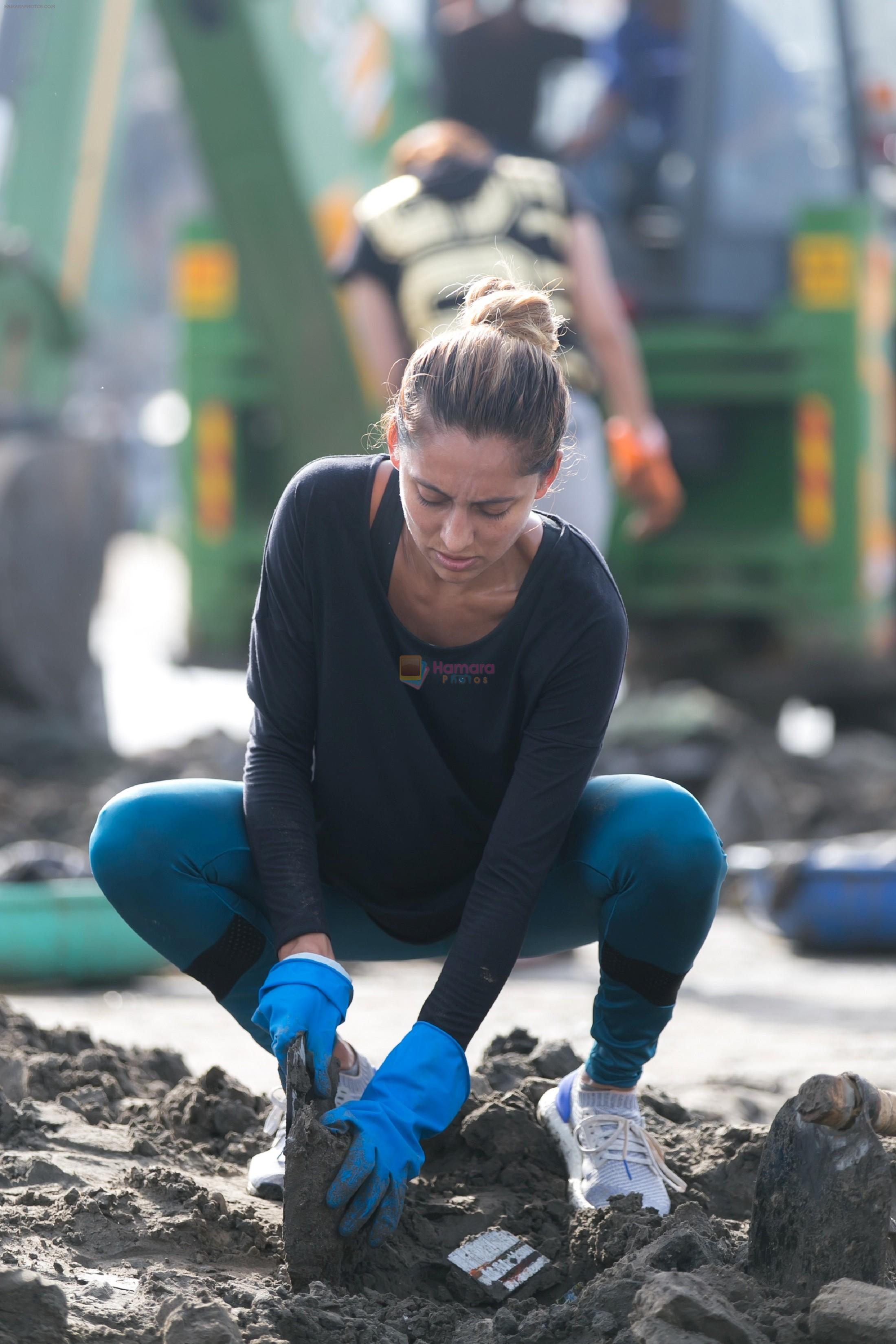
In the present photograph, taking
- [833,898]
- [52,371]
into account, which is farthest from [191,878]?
[52,371]

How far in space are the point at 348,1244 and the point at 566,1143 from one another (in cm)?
44

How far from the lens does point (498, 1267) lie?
192 centimetres

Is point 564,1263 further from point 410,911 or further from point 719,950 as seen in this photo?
point 719,950

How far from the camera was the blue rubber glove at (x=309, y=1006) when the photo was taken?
1.86 meters

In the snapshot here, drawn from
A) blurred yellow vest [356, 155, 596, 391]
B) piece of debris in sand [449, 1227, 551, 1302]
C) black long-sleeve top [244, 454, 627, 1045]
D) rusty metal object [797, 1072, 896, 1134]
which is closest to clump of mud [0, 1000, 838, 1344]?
piece of debris in sand [449, 1227, 551, 1302]

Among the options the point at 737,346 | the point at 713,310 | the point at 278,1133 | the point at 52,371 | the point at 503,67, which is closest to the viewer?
the point at 278,1133

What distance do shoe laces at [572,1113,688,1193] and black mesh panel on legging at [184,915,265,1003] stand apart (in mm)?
475

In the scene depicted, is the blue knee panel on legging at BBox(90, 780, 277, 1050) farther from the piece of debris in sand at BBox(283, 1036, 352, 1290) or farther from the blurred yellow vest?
the blurred yellow vest

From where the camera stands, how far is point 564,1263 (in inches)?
76.5

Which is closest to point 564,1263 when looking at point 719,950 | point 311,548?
point 311,548

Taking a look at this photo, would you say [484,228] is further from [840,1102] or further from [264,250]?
[840,1102]

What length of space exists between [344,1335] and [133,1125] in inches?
28.6

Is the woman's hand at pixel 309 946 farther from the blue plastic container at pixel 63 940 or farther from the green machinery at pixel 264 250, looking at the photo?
the green machinery at pixel 264 250

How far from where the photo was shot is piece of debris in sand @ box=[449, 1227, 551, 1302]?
1896 mm
